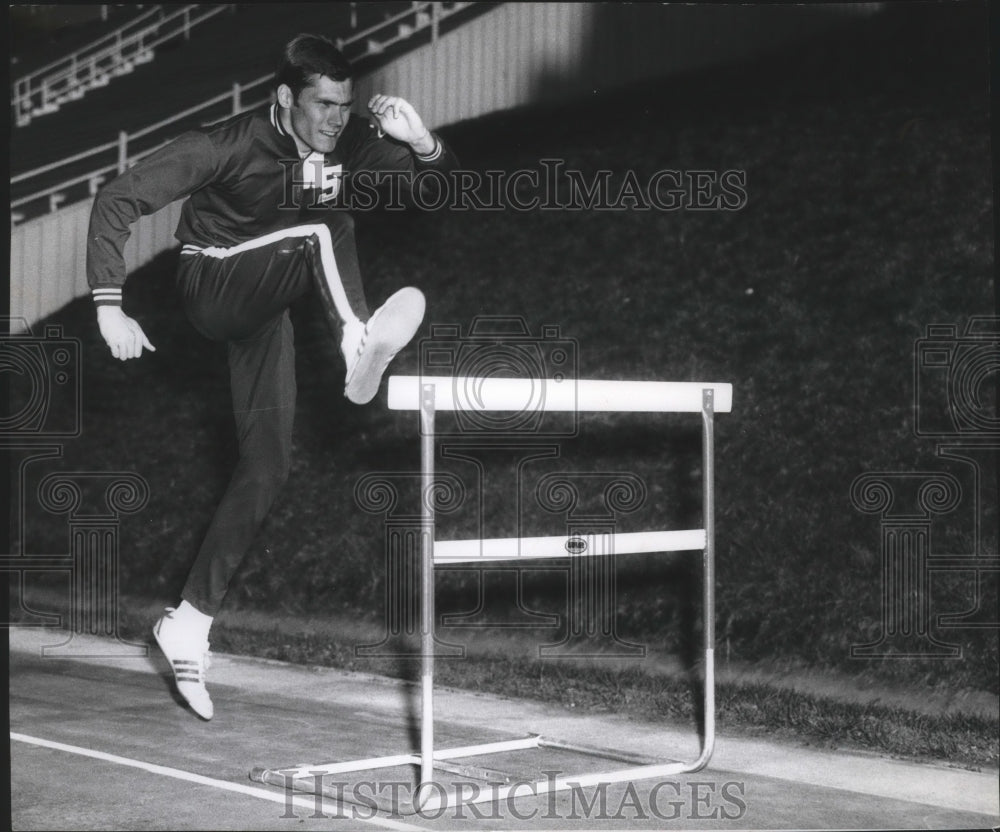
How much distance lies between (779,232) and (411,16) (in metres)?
3.31

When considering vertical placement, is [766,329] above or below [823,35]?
below

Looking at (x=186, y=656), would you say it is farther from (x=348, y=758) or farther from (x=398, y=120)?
(x=398, y=120)

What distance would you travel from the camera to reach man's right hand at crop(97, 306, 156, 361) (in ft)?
14.9

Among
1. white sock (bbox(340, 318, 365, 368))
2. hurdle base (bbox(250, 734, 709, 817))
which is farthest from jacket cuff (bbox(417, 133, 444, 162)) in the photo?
hurdle base (bbox(250, 734, 709, 817))

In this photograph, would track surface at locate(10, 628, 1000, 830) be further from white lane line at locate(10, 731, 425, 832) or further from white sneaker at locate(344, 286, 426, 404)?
white sneaker at locate(344, 286, 426, 404)

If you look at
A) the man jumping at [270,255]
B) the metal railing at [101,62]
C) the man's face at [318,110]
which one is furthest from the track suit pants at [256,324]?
the metal railing at [101,62]

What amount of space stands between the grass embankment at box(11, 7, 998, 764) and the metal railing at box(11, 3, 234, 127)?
2.21 metres

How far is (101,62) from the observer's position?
479 inches

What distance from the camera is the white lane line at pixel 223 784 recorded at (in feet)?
15.8

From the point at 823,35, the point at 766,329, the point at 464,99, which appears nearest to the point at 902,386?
the point at 766,329

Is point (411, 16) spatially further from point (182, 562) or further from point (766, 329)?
point (182, 562)

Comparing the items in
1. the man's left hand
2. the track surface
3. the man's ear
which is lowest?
the track surface

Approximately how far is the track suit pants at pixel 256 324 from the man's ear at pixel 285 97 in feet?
1.37

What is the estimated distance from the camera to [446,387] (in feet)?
15.9
